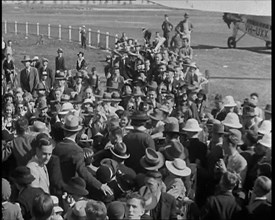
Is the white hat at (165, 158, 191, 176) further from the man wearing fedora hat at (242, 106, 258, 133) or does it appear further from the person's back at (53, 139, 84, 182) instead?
the man wearing fedora hat at (242, 106, 258, 133)

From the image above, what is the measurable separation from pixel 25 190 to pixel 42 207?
0.80m

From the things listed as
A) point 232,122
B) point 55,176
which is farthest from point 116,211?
point 232,122

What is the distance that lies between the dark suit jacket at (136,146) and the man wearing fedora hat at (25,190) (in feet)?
4.95

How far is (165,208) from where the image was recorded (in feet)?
20.4

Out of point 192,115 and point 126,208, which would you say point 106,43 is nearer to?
point 192,115

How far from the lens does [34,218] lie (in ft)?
18.3

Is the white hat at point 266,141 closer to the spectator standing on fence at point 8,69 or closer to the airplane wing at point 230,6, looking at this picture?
the airplane wing at point 230,6

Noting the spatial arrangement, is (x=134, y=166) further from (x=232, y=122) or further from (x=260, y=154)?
(x=232, y=122)

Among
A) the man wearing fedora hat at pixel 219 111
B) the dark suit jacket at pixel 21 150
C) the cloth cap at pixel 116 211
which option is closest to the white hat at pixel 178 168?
the cloth cap at pixel 116 211

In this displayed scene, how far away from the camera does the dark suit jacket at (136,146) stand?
292 inches

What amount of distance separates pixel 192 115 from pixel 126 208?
5179mm

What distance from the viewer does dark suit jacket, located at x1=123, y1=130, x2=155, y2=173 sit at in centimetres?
743

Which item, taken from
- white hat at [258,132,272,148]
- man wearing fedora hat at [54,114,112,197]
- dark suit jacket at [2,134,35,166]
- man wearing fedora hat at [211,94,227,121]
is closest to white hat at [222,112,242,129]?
white hat at [258,132,272,148]

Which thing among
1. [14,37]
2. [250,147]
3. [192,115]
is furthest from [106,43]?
[250,147]
